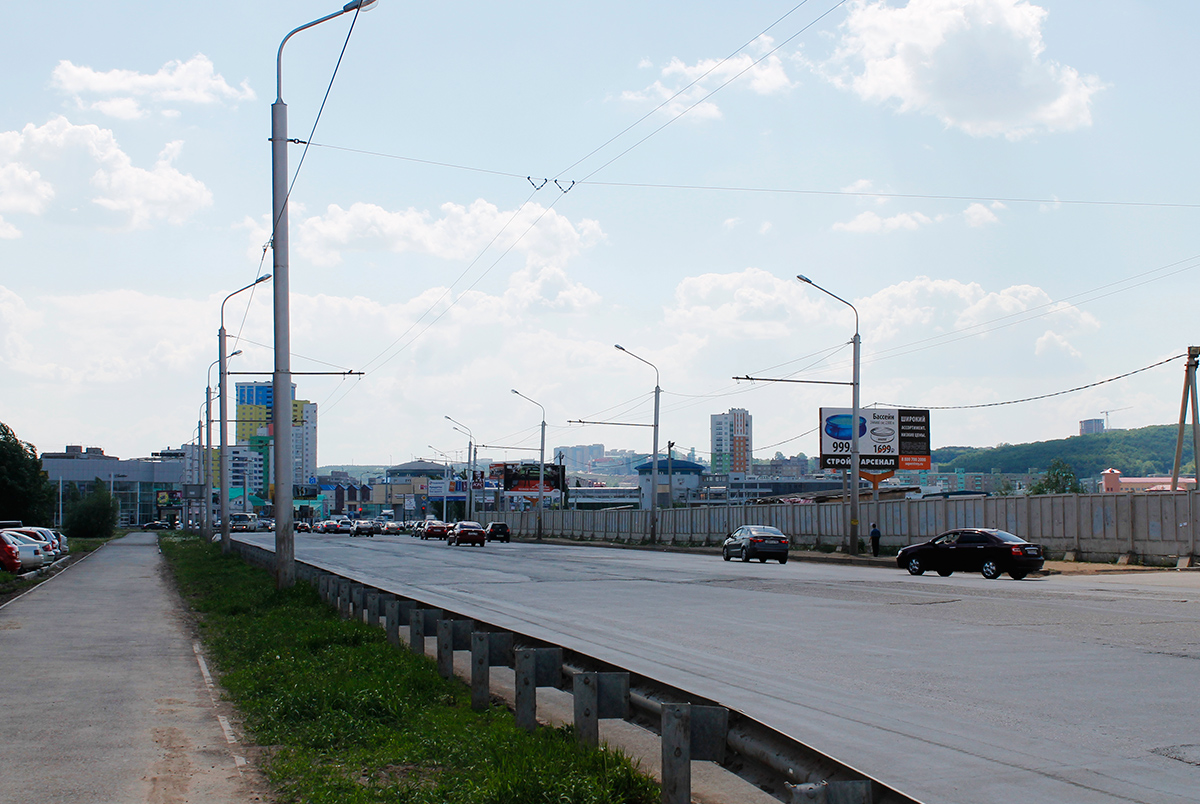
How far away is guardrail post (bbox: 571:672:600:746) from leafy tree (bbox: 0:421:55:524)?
8224 centimetres

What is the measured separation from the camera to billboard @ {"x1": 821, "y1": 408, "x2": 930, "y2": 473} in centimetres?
5916

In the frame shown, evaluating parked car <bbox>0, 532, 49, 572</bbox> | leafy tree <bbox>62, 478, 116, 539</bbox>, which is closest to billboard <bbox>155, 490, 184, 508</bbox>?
leafy tree <bbox>62, 478, 116, 539</bbox>

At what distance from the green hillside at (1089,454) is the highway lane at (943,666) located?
144476 millimetres

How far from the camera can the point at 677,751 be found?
5.41 m

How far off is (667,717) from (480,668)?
4.03 metres

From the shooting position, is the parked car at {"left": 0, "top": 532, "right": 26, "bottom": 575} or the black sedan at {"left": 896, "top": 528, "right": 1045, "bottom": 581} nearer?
the black sedan at {"left": 896, "top": 528, "right": 1045, "bottom": 581}

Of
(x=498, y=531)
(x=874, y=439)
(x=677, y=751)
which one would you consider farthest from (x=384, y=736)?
(x=498, y=531)

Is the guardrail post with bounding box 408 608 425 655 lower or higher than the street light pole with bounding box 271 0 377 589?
lower

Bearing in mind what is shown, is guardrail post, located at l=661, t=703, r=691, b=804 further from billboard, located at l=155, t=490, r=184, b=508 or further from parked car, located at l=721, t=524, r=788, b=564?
billboard, located at l=155, t=490, r=184, b=508

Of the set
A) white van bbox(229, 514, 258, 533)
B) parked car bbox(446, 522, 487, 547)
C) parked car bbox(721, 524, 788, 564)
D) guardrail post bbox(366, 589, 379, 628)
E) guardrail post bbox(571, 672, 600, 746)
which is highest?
guardrail post bbox(571, 672, 600, 746)

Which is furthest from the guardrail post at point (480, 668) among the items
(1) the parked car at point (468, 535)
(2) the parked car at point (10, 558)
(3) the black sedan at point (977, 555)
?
(1) the parked car at point (468, 535)

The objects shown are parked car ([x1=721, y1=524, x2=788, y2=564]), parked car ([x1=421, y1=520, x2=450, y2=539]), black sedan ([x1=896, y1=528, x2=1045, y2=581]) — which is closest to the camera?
black sedan ([x1=896, y1=528, x2=1045, y2=581])

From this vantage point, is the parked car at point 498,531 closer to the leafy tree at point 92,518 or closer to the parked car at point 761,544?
the parked car at point 761,544

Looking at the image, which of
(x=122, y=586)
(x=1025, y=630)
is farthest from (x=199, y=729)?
(x=122, y=586)
